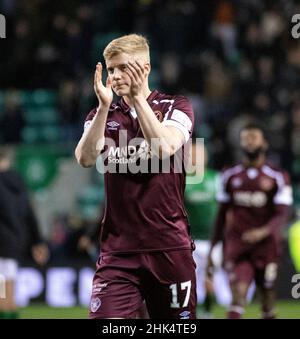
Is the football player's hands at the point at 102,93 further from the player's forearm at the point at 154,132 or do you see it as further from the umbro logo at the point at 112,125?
the umbro logo at the point at 112,125

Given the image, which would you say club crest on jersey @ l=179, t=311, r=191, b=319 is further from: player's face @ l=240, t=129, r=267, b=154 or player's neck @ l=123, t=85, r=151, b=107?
player's face @ l=240, t=129, r=267, b=154

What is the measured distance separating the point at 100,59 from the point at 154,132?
40.3ft

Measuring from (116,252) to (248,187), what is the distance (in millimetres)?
4055

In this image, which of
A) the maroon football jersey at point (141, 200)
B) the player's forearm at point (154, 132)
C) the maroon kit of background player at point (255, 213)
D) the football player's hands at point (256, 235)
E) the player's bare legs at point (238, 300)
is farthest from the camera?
the maroon kit of background player at point (255, 213)

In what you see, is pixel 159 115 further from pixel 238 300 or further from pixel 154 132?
pixel 238 300

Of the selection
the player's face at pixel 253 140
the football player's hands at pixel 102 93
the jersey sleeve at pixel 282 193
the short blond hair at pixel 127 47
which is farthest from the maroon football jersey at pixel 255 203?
the football player's hands at pixel 102 93

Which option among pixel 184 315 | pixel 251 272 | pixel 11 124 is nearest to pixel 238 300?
pixel 251 272

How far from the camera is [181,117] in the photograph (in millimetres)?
6016

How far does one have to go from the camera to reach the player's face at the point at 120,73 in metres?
5.81

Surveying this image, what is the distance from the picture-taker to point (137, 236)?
6020 millimetres

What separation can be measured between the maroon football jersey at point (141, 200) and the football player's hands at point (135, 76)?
0.35m

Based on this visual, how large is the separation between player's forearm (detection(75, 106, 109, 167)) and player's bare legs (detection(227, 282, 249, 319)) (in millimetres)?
4038

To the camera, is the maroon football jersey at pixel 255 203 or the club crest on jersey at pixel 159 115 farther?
the maroon football jersey at pixel 255 203

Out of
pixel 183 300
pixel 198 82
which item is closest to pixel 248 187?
pixel 183 300
